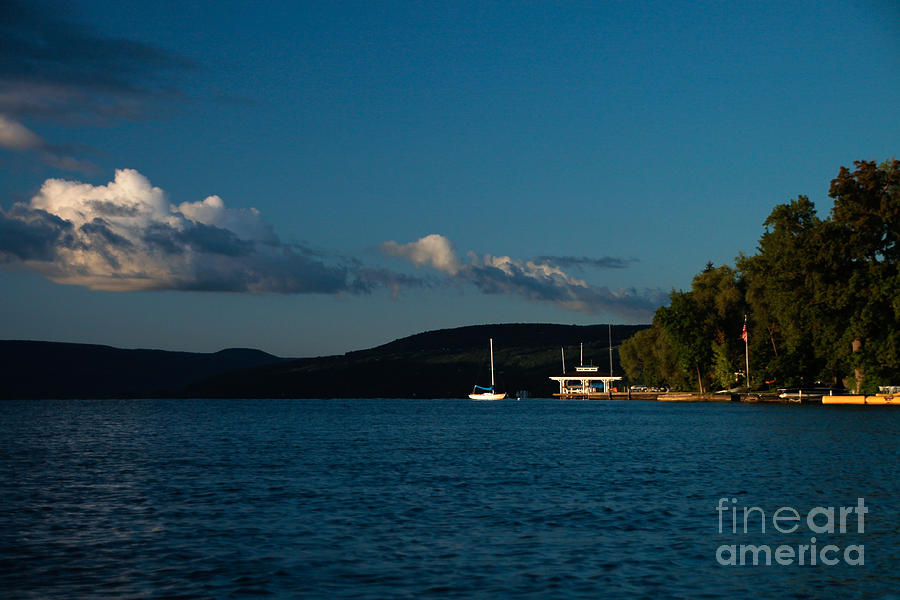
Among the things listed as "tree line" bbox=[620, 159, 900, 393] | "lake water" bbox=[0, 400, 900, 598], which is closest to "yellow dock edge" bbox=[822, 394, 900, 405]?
"tree line" bbox=[620, 159, 900, 393]

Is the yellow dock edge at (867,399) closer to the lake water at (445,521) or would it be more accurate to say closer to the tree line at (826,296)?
the tree line at (826,296)

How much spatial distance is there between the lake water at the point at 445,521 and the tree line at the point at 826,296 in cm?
4593

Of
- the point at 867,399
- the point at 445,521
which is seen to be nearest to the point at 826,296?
the point at 867,399

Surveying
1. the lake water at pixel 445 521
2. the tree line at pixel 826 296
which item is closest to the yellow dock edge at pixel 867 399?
the tree line at pixel 826 296

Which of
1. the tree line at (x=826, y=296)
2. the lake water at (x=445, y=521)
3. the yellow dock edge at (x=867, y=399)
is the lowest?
the lake water at (x=445, y=521)

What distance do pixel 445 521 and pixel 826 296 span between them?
278ft

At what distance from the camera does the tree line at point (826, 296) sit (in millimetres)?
101062

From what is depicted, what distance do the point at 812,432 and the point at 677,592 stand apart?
176ft

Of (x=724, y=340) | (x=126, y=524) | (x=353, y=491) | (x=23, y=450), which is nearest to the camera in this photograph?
(x=126, y=524)

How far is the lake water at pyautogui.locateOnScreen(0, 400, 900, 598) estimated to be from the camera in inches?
779

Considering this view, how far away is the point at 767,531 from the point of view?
84.1ft

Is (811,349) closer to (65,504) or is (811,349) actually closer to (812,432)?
(812,432)

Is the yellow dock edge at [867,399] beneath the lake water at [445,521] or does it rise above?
above

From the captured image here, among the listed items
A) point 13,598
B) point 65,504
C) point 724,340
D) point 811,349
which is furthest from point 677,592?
point 724,340
